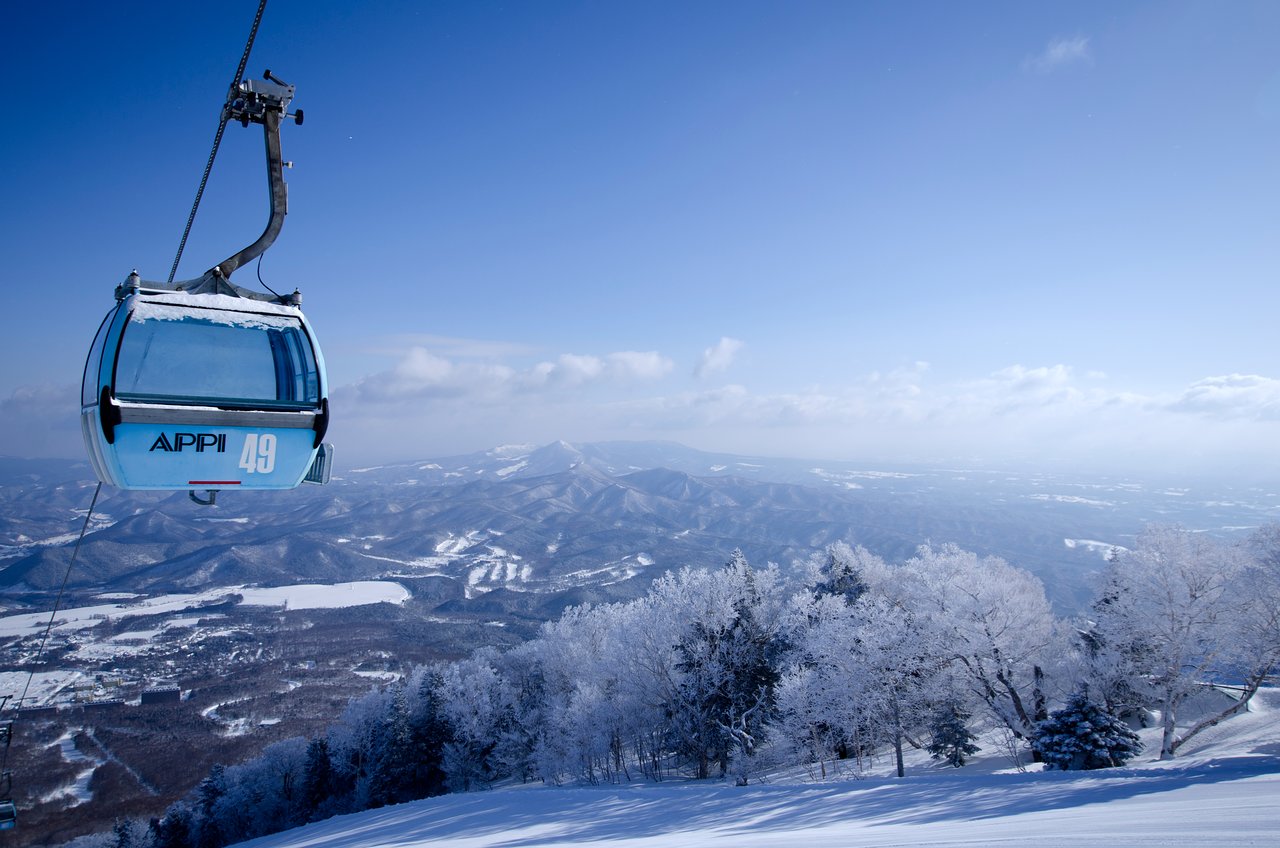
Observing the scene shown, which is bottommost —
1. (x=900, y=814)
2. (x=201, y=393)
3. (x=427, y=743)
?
(x=427, y=743)

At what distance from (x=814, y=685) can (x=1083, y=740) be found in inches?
348

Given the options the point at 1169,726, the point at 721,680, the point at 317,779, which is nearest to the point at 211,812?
the point at 317,779

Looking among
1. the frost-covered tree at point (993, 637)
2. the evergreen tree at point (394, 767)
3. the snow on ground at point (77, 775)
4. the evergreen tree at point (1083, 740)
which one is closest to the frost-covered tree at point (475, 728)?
the evergreen tree at point (394, 767)

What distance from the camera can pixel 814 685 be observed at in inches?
909

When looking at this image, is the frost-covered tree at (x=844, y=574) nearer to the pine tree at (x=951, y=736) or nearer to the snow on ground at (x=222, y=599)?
the pine tree at (x=951, y=736)

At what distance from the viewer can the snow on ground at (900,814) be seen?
6031mm

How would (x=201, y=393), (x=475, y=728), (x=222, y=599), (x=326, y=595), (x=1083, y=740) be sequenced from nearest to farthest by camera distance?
(x=201, y=393), (x=1083, y=740), (x=475, y=728), (x=222, y=599), (x=326, y=595)

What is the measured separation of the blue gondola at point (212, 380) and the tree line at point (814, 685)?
858 inches

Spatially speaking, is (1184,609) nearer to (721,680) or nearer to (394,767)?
(721,680)

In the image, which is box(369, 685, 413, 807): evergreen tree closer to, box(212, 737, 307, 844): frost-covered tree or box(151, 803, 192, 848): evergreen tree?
box(212, 737, 307, 844): frost-covered tree

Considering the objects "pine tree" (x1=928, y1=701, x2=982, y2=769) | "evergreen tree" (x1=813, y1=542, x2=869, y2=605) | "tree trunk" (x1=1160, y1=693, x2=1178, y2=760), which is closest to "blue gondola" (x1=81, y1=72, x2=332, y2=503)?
"pine tree" (x1=928, y1=701, x2=982, y2=769)

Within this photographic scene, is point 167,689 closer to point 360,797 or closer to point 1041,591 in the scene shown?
point 360,797

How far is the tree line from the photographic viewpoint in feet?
67.1

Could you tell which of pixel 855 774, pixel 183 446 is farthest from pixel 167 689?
pixel 183 446
